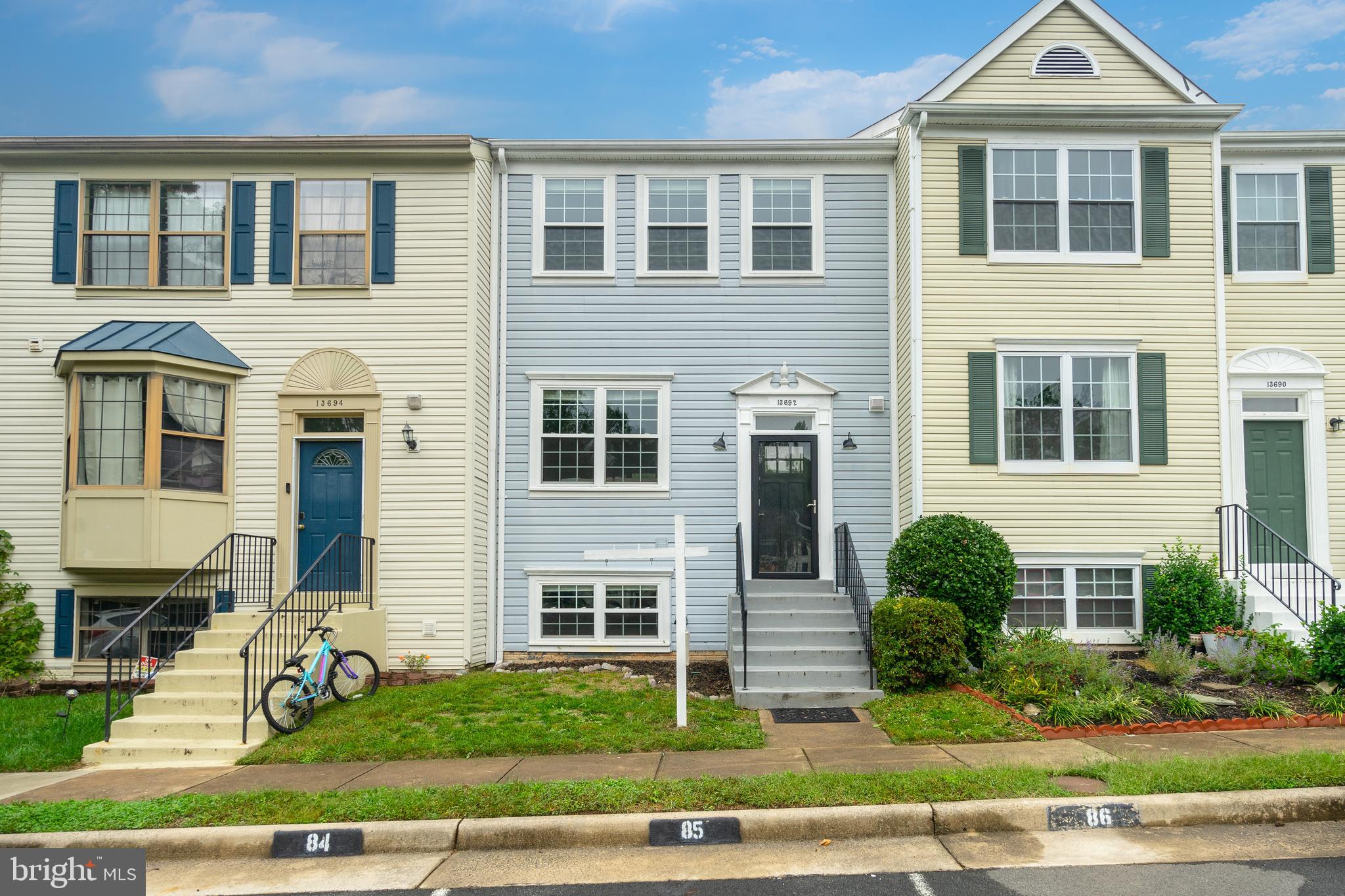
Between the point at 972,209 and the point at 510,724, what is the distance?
8.56 m

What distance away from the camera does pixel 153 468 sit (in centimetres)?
1126

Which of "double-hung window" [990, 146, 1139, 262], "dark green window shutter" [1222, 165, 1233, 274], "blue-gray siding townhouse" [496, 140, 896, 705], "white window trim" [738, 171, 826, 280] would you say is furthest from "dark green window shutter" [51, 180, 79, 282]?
"dark green window shutter" [1222, 165, 1233, 274]

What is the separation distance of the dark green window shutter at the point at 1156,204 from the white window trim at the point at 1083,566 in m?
3.96

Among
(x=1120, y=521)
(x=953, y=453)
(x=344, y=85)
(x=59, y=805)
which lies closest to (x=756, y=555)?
(x=953, y=453)

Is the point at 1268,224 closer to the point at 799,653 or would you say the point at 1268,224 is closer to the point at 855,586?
the point at 855,586

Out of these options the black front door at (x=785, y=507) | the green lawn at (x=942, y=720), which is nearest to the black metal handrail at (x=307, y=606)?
the black front door at (x=785, y=507)

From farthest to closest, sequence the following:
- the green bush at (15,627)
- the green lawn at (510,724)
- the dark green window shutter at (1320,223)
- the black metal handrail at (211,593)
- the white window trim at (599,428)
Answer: the white window trim at (599,428), the dark green window shutter at (1320,223), the black metal handrail at (211,593), the green bush at (15,627), the green lawn at (510,724)

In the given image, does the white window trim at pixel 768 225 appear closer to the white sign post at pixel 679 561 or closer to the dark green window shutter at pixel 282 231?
the white sign post at pixel 679 561

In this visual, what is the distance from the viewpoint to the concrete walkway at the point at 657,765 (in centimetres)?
704

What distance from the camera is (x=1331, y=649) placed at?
8836mm

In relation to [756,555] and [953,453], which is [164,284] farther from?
A: [953,453]

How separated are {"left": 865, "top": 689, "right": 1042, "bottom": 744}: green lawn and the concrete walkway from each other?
18 centimetres

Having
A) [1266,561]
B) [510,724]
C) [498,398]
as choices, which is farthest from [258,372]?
[1266,561]

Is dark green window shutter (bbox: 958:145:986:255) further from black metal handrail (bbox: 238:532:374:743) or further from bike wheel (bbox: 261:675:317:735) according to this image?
bike wheel (bbox: 261:675:317:735)
